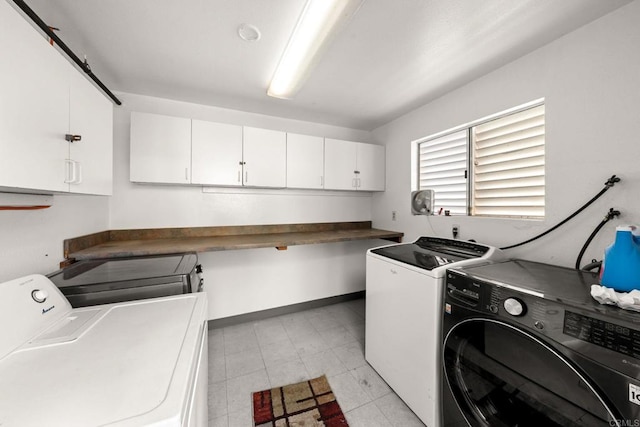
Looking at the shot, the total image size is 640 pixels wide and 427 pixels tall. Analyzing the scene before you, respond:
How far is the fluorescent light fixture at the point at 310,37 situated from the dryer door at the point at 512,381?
66.6 inches

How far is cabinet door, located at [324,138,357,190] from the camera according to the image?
104 inches

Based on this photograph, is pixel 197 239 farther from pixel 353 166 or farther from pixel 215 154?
pixel 353 166

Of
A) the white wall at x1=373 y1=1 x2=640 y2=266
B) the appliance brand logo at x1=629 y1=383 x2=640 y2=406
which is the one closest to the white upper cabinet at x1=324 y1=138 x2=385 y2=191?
the white wall at x1=373 y1=1 x2=640 y2=266

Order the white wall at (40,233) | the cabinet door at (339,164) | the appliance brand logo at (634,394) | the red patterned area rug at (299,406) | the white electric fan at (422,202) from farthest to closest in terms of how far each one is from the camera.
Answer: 1. the cabinet door at (339,164)
2. the white electric fan at (422,202)
3. the red patterned area rug at (299,406)
4. the white wall at (40,233)
5. the appliance brand logo at (634,394)

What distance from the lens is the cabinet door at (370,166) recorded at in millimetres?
2832

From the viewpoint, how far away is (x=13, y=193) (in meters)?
1.15

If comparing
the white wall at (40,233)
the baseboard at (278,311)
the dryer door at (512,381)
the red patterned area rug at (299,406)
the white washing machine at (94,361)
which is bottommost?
the red patterned area rug at (299,406)

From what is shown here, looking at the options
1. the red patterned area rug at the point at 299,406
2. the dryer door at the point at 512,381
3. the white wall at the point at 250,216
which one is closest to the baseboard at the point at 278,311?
the white wall at the point at 250,216

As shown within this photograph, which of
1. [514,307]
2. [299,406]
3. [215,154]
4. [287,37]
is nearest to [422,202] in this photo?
[514,307]

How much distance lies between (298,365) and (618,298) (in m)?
1.94

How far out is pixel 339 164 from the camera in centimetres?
271

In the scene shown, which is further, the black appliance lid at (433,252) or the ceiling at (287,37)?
the black appliance lid at (433,252)

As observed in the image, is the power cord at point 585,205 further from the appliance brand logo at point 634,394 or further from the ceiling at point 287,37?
the appliance brand logo at point 634,394

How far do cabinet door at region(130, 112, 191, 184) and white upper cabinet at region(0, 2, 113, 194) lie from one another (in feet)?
1.99
